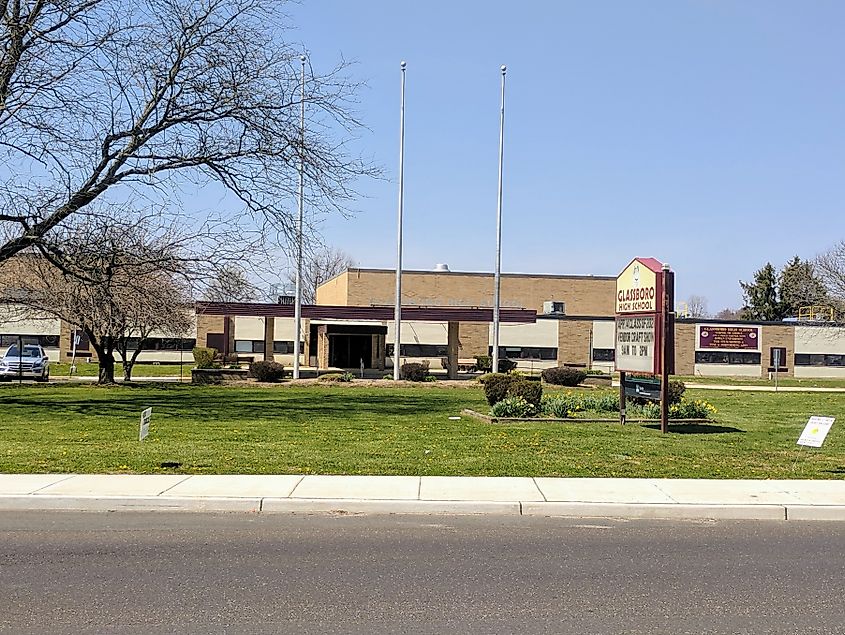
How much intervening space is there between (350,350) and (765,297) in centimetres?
4903

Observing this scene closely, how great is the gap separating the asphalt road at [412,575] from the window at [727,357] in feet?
182

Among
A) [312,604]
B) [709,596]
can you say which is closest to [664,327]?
[709,596]

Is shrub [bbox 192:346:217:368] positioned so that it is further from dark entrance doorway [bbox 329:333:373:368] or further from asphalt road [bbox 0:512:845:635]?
asphalt road [bbox 0:512:845:635]

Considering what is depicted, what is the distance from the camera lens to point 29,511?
10.4m

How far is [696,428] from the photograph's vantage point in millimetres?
19172

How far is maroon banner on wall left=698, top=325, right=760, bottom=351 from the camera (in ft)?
210

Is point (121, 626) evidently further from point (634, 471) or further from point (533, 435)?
point (533, 435)

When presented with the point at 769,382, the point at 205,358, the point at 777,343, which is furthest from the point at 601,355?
the point at 205,358

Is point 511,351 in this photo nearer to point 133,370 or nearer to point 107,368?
point 133,370

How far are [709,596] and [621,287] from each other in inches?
507

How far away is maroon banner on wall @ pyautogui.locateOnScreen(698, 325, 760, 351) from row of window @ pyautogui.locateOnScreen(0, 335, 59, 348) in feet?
141

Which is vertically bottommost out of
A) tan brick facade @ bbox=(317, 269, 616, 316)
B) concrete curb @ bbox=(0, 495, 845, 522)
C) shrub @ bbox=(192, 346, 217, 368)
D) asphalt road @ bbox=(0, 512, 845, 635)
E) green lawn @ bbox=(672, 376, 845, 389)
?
asphalt road @ bbox=(0, 512, 845, 635)

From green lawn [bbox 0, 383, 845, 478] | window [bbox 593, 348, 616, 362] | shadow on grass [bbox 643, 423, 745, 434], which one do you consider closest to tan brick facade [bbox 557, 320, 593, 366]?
window [bbox 593, 348, 616, 362]

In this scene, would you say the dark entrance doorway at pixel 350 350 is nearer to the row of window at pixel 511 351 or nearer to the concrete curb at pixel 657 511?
the row of window at pixel 511 351
